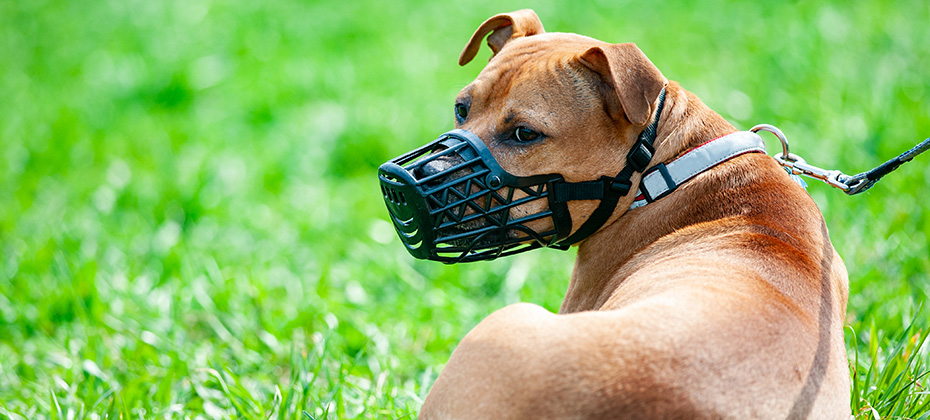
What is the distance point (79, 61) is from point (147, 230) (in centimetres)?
446

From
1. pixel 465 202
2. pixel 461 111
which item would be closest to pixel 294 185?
pixel 461 111

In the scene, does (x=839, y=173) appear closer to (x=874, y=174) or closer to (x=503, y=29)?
(x=874, y=174)

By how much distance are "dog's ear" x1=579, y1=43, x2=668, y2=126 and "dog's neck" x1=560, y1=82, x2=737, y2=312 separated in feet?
0.79

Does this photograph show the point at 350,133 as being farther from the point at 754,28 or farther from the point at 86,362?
the point at 754,28

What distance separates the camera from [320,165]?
257 inches

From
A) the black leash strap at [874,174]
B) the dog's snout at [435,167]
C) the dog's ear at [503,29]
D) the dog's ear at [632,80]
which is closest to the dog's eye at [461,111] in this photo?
the dog's snout at [435,167]

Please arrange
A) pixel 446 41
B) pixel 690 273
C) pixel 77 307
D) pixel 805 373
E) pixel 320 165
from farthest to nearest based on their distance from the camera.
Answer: pixel 446 41, pixel 320 165, pixel 77 307, pixel 690 273, pixel 805 373

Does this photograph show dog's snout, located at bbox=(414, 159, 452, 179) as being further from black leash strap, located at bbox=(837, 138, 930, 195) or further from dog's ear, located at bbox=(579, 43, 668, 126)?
black leash strap, located at bbox=(837, 138, 930, 195)

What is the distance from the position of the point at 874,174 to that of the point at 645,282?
114 cm

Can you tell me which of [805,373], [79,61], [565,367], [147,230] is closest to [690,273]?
[805,373]

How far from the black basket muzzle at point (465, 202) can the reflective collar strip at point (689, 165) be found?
35 centimetres

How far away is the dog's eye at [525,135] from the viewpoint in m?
2.72

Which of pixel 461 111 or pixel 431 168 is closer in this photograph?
pixel 431 168

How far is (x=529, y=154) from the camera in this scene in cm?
270
